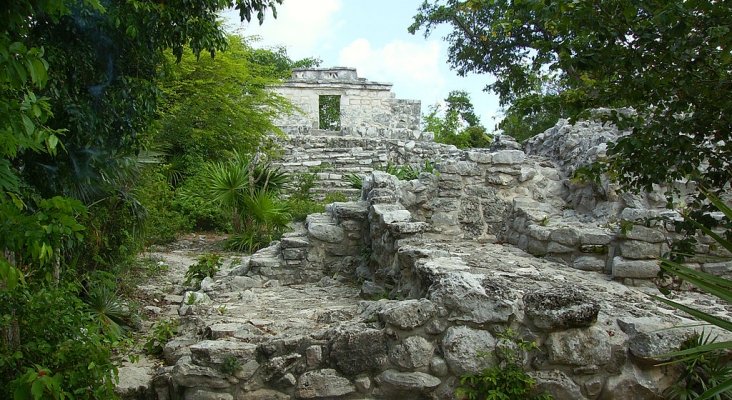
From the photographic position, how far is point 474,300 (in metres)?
3.74

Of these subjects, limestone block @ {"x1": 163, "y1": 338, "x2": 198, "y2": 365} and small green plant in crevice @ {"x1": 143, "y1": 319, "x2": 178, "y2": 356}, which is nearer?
limestone block @ {"x1": 163, "y1": 338, "x2": 198, "y2": 365}

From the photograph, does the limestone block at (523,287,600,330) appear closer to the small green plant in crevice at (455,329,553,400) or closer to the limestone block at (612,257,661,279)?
the small green plant in crevice at (455,329,553,400)

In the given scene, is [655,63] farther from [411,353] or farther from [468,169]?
[468,169]

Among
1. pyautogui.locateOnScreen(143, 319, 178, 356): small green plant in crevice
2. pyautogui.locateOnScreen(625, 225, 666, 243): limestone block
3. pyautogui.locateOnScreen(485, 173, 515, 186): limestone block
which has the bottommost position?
pyautogui.locateOnScreen(143, 319, 178, 356): small green plant in crevice

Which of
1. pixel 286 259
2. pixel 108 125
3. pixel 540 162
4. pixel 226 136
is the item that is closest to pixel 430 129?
pixel 226 136

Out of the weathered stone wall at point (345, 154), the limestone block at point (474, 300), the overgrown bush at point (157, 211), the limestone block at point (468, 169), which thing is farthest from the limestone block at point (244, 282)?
the weathered stone wall at point (345, 154)

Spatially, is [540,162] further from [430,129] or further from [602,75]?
[430,129]

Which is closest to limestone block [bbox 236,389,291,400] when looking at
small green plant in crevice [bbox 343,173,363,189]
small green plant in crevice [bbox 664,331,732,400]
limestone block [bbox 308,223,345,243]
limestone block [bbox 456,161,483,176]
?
small green plant in crevice [bbox 664,331,732,400]

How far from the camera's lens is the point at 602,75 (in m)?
3.25

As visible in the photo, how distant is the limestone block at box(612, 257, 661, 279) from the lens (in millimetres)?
4727

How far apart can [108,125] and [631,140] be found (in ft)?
11.4

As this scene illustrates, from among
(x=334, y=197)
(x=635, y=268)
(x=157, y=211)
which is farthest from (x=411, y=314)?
(x=334, y=197)

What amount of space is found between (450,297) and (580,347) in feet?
2.55

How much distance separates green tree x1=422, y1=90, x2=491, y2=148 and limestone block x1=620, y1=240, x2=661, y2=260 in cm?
1000
